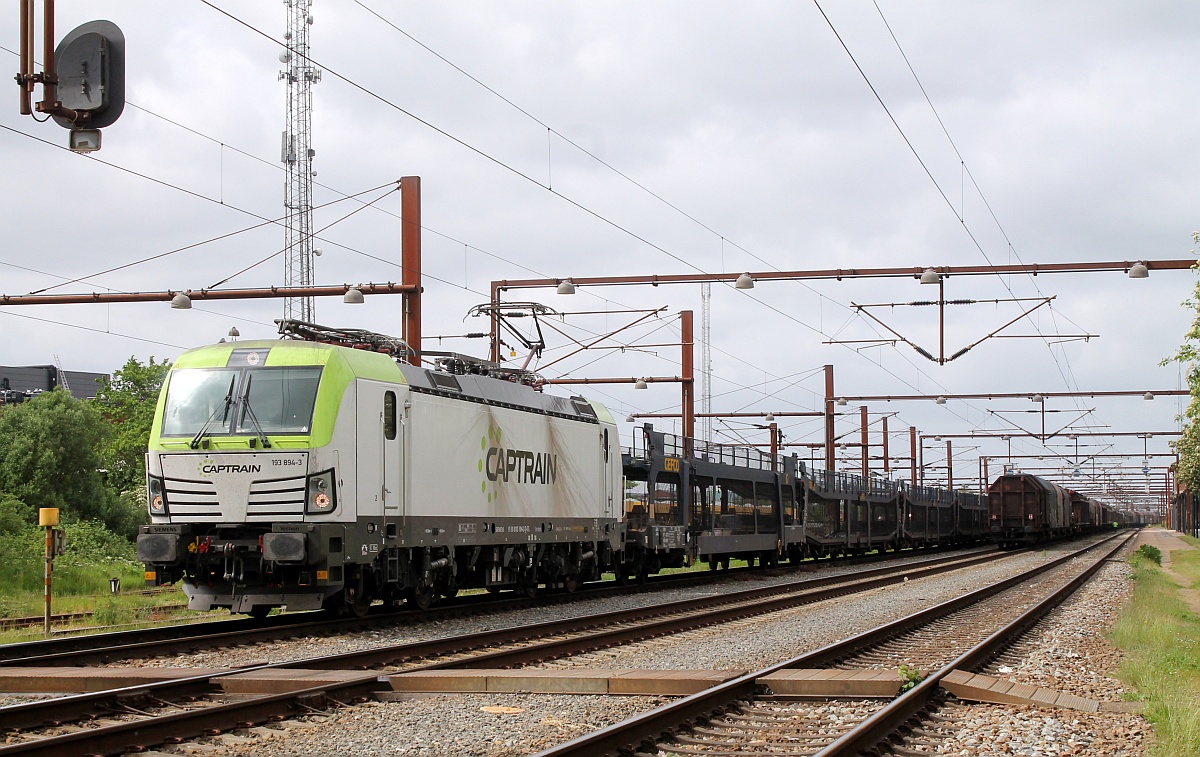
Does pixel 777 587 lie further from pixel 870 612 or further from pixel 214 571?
pixel 214 571

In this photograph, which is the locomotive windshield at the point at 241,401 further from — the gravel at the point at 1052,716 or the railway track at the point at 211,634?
the gravel at the point at 1052,716

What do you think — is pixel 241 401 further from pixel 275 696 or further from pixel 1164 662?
pixel 1164 662

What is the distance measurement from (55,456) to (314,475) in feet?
76.2

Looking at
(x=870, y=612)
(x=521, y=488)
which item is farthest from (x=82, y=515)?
(x=870, y=612)

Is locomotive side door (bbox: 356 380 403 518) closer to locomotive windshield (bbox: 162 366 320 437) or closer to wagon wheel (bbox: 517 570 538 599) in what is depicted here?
locomotive windshield (bbox: 162 366 320 437)

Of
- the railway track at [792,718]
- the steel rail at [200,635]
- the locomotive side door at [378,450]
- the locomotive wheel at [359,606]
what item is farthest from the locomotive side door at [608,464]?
the railway track at [792,718]

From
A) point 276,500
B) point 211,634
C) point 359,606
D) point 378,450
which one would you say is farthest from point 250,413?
point 359,606

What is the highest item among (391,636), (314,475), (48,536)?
(314,475)

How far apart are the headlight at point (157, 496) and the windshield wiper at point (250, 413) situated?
1407 mm

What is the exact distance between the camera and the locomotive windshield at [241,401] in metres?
15.3

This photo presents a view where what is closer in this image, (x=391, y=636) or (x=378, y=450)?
(x=391, y=636)

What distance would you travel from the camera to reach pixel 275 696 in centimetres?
935

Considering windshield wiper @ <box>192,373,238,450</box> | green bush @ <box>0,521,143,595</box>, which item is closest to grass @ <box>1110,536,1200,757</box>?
windshield wiper @ <box>192,373,238,450</box>

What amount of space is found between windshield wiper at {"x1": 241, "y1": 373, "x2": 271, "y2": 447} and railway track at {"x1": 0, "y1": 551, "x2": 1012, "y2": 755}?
11.3 ft
